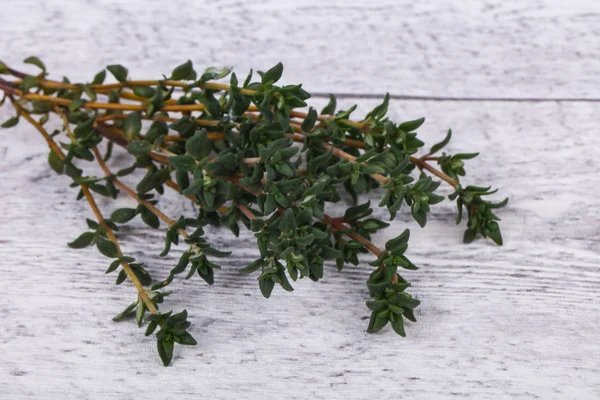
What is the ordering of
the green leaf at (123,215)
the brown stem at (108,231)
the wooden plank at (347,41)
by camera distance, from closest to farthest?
the brown stem at (108,231)
the green leaf at (123,215)
the wooden plank at (347,41)

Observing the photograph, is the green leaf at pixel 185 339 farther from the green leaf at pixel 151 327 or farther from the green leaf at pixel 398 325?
the green leaf at pixel 398 325

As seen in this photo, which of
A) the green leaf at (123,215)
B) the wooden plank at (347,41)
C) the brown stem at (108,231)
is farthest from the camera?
the wooden plank at (347,41)

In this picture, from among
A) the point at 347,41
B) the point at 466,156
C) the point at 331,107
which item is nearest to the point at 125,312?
the point at 331,107

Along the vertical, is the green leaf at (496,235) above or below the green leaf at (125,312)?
above

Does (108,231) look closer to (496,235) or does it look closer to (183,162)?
(183,162)

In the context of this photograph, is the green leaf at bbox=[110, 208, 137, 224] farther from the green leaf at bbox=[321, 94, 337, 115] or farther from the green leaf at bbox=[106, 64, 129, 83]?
the green leaf at bbox=[321, 94, 337, 115]

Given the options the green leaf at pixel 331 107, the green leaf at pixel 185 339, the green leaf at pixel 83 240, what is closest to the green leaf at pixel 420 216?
the green leaf at pixel 331 107

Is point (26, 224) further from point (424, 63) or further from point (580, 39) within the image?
point (580, 39)

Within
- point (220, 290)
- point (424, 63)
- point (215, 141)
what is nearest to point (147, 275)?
point (220, 290)

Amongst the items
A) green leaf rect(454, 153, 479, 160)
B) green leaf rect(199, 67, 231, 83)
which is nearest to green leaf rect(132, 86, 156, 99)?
green leaf rect(199, 67, 231, 83)
